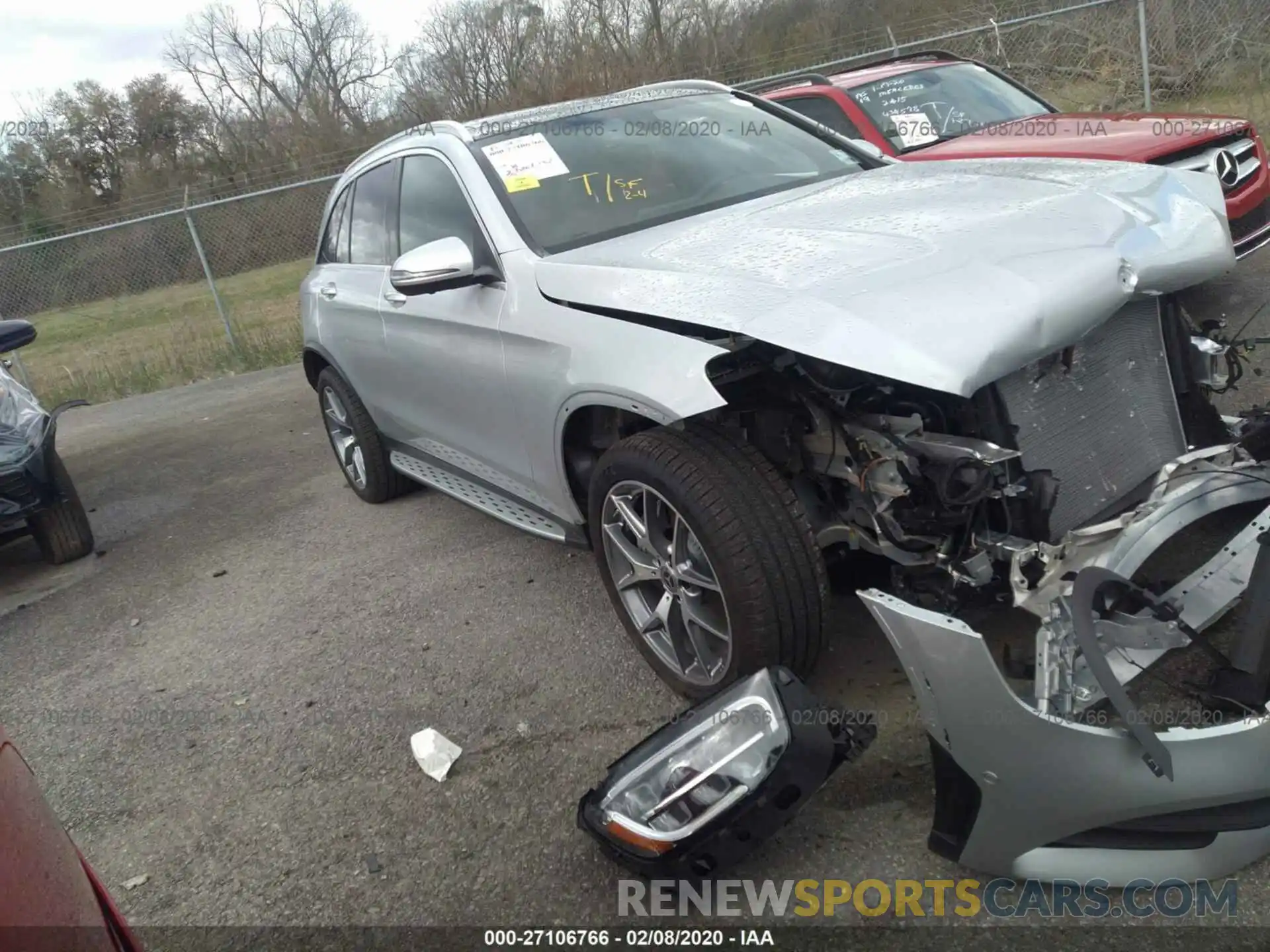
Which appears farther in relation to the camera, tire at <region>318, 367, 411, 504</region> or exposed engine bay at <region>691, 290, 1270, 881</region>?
tire at <region>318, 367, 411, 504</region>

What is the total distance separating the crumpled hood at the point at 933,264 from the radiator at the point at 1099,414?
0.17 meters

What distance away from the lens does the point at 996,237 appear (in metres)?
2.46

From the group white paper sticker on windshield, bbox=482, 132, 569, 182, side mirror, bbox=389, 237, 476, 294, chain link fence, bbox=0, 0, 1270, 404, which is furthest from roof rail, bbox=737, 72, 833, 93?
side mirror, bbox=389, 237, 476, 294

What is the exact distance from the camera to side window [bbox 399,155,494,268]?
11.3 ft

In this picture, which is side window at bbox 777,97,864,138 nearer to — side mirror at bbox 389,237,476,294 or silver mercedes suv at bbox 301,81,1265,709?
silver mercedes suv at bbox 301,81,1265,709

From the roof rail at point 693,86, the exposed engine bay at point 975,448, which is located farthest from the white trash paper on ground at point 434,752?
the roof rail at point 693,86

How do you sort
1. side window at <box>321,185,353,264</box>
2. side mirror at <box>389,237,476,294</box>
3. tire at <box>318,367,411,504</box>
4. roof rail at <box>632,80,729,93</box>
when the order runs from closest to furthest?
side mirror at <box>389,237,476,294</box>, roof rail at <box>632,80,729,93</box>, side window at <box>321,185,353,264</box>, tire at <box>318,367,411,504</box>

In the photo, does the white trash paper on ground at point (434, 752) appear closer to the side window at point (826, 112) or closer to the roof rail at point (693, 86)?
the roof rail at point (693, 86)

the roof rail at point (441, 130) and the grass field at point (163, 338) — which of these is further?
the grass field at point (163, 338)

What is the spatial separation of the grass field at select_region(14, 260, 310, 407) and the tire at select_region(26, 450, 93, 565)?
6033mm

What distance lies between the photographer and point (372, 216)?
4.45 metres

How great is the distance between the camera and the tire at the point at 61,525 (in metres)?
5.29

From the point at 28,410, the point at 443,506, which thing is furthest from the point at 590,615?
the point at 28,410

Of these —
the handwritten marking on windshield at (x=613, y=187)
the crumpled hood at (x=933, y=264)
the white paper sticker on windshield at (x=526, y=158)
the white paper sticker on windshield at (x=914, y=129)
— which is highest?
the white paper sticker on windshield at (x=526, y=158)
